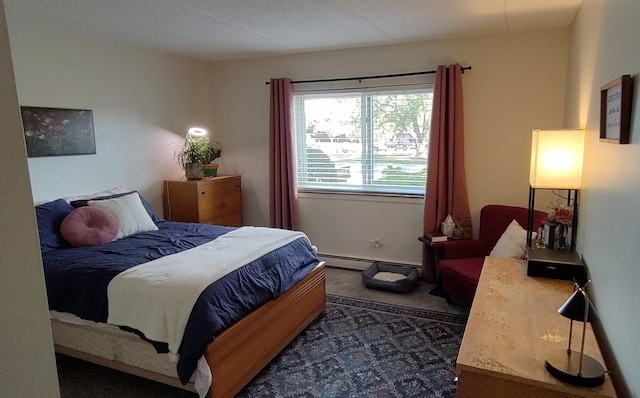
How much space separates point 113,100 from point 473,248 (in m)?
3.60

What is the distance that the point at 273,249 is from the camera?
2.92 m

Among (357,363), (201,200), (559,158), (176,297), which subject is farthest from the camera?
(201,200)

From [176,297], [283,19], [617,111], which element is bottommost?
[176,297]

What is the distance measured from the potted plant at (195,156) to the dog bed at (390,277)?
6.94 feet

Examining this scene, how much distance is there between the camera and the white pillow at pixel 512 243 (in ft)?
10.0

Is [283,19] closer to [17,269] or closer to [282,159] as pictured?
[282,159]

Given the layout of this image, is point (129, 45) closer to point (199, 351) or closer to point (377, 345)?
point (199, 351)

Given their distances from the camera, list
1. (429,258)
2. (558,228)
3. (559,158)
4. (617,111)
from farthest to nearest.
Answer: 1. (429,258)
2. (558,228)
3. (559,158)
4. (617,111)

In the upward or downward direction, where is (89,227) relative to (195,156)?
downward

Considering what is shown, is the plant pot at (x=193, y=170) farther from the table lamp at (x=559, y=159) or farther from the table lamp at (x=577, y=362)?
the table lamp at (x=577, y=362)

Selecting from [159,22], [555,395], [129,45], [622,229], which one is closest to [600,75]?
[622,229]

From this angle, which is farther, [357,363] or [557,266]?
[357,363]

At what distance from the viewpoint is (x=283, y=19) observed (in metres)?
3.15

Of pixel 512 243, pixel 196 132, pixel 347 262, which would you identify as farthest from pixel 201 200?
pixel 512 243
